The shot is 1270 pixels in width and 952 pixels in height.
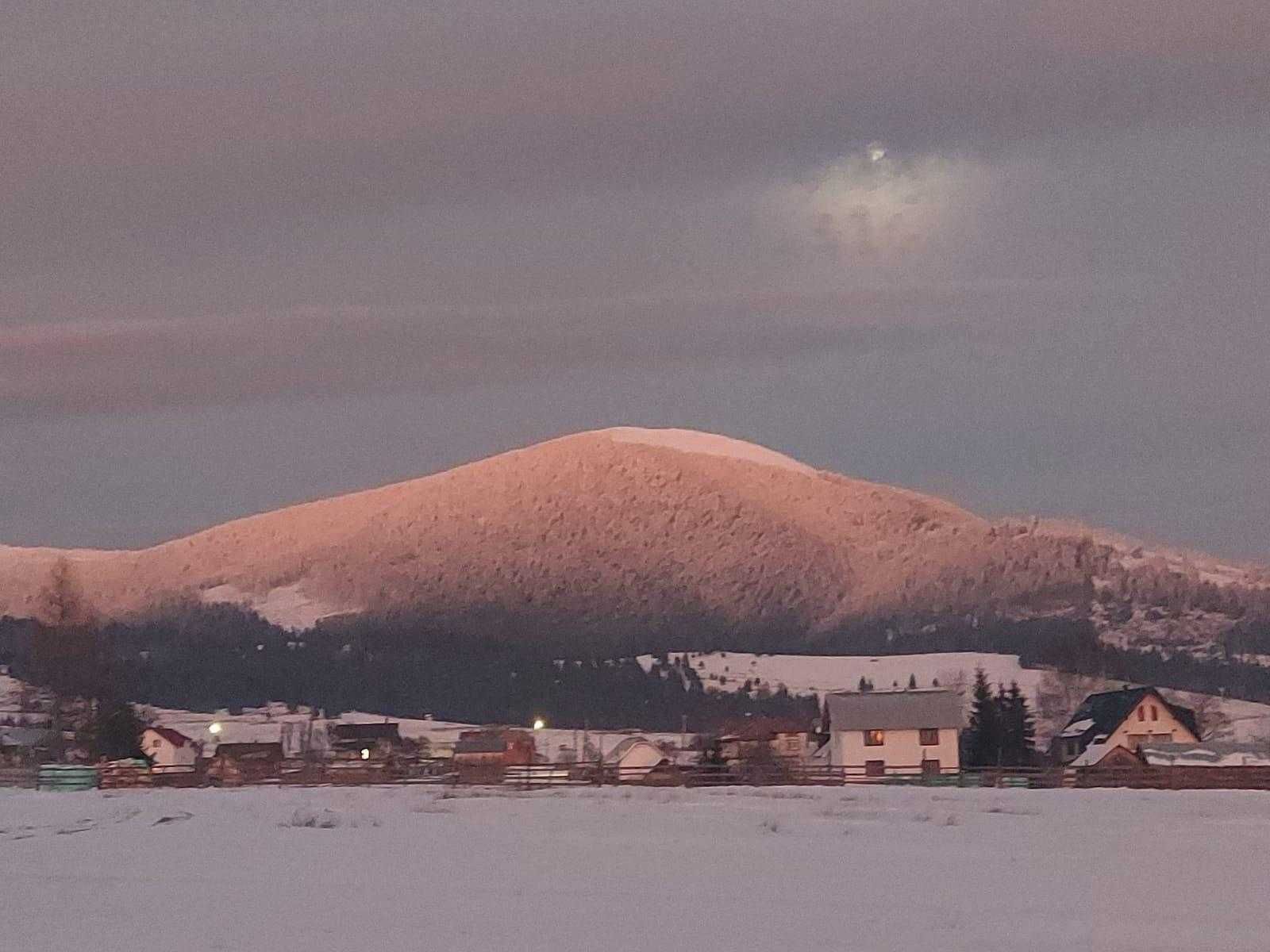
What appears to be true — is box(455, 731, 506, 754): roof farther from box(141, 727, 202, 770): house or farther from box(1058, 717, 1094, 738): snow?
box(1058, 717, 1094, 738): snow

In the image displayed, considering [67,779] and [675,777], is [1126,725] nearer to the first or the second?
[675,777]

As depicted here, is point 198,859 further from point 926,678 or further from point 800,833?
point 926,678

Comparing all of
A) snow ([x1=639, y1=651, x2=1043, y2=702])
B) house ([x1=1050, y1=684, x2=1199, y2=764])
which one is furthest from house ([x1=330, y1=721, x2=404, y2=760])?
snow ([x1=639, y1=651, x2=1043, y2=702])

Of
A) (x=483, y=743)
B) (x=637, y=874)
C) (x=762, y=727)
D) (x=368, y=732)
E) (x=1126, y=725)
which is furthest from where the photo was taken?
(x=368, y=732)

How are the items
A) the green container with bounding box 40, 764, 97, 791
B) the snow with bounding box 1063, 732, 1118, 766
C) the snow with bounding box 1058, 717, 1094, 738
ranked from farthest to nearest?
the snow with bounding box 1058, 717, 1094, 738 < the snow with bounding box 1063, 732, 1118, 766 < the green container with bounding box 40, 764, 97, 791

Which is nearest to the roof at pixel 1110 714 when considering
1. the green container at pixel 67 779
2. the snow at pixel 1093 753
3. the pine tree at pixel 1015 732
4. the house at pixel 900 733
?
the snow at pixel 1093 753

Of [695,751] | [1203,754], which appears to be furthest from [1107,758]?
[695,751]
